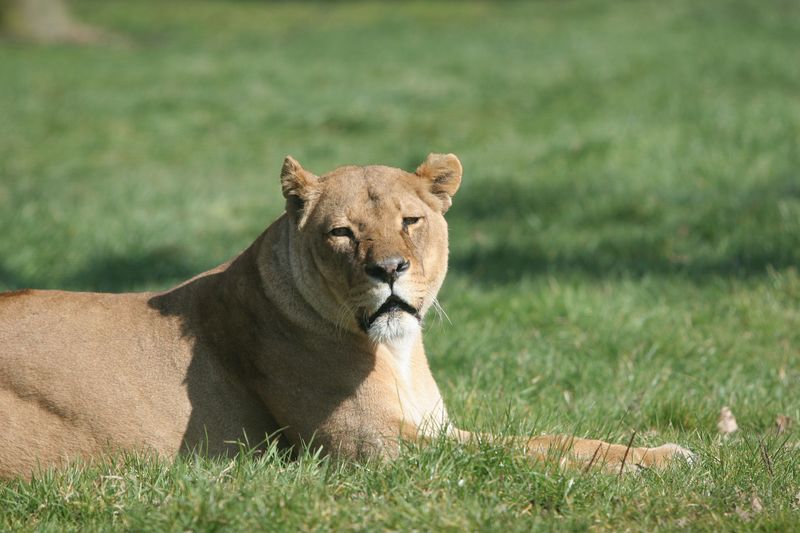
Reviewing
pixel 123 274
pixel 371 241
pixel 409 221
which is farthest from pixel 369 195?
pixel 123 274

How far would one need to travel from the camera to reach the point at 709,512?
12.4 feet

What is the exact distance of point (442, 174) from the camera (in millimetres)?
4773

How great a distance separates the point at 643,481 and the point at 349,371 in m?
1.23

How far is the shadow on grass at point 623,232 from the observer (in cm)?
799

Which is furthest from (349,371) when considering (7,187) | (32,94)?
(32,94)

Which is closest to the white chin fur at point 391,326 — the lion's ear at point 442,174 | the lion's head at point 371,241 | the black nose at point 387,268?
the lion's head at point 371,241

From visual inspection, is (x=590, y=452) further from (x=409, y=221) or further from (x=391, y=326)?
(x=409, y=221)

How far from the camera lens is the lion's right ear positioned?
14.9 feet

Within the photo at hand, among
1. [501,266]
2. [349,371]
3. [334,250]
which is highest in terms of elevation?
[334,250]

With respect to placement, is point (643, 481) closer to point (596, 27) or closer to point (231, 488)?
point (231, 488)

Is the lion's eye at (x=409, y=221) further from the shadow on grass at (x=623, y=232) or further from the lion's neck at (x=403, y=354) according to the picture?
the shadow on grass at (x=623, y=232)

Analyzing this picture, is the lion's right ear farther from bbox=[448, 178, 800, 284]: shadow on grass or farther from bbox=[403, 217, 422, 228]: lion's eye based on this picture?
bbox=[448, 178, 800, 284]: shadow on grass

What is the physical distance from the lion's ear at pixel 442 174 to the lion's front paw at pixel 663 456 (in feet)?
4.41

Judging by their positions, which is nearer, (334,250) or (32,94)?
(334,250)
